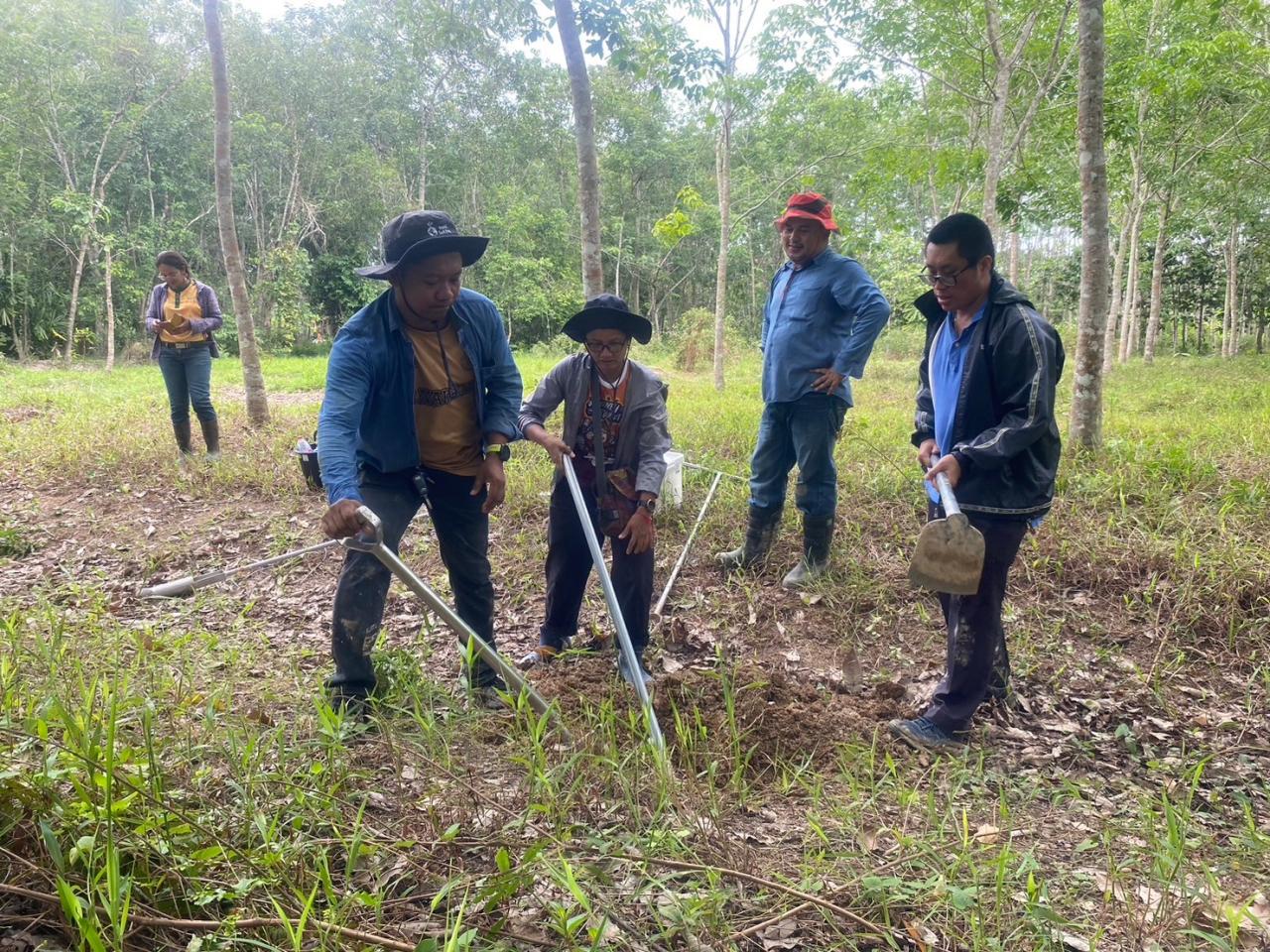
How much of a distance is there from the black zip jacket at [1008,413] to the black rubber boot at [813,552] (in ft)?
5.39

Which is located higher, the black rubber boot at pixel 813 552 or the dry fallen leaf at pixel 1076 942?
the black rubber boot at pixel 813 552

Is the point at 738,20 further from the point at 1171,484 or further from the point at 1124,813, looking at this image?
the point at 1124,813

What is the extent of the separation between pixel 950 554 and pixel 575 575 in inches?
66.9

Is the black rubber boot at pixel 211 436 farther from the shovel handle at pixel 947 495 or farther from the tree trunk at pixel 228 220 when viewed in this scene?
the shovel handle at pixel 947 495

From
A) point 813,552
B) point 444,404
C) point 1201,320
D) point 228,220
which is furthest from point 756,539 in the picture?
point 1201,320

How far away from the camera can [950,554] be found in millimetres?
2461

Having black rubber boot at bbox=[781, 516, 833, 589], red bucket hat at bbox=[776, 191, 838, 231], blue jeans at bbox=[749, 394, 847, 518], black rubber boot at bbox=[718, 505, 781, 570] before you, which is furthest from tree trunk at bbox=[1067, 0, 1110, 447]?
black rubber boot at bbox=[718, 505, 781, 570]

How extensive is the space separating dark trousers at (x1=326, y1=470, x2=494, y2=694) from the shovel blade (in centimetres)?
179

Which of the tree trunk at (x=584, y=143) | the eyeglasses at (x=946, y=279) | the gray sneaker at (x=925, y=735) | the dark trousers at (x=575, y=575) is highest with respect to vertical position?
the tree trunk at (x=584, y=143)

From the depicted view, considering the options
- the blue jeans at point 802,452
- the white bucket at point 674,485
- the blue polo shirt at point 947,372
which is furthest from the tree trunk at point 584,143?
the blue polo shirt at point 947,372

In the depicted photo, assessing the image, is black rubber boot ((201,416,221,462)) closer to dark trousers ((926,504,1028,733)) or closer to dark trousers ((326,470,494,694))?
dark trousers ((326,470,494,694))

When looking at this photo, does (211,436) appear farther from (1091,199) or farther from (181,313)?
(1091,199)

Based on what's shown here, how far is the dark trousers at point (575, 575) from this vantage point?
3268 mm

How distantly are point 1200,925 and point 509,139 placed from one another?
3236 cm
